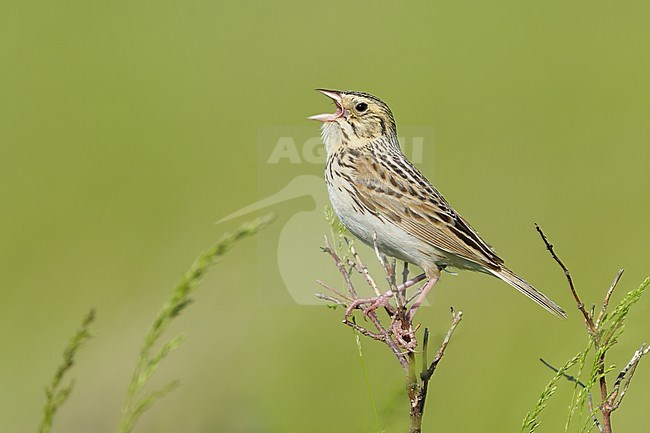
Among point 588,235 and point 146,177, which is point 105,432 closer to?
point 588,235

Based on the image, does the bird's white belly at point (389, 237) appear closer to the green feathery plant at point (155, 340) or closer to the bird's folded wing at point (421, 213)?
the bird's folded wing at point (421, 213)

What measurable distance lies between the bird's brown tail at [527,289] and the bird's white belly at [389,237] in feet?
0.98

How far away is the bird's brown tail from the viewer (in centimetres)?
451

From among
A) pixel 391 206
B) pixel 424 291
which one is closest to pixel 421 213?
pixel 391 206

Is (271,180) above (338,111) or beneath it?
above

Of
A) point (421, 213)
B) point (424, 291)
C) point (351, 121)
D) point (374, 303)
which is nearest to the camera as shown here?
point (374, 303)

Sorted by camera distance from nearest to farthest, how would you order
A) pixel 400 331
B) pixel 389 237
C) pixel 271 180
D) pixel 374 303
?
pixel 400 331 → pixel 374 303 → pixel 389 237 → pixel 271 180

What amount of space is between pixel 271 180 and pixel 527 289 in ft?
21.8

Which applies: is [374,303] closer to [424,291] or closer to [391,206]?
[424,291]

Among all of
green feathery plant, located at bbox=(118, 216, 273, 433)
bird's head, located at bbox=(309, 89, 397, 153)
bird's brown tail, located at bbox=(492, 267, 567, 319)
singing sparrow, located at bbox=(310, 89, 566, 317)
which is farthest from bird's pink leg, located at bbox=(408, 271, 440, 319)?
green feathery plant, located at bbox=(118, 216, 273, 433)

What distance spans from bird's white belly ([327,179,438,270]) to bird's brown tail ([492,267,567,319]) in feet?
0.98

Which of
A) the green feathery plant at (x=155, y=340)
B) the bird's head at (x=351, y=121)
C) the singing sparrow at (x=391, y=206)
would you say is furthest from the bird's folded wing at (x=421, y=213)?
the green feathery plant at (x=155, y=340)

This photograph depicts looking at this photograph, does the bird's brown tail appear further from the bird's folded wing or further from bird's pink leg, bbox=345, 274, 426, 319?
bird's pink leg, bbox=345, 274, 426, 319

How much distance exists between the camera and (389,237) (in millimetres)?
4875
